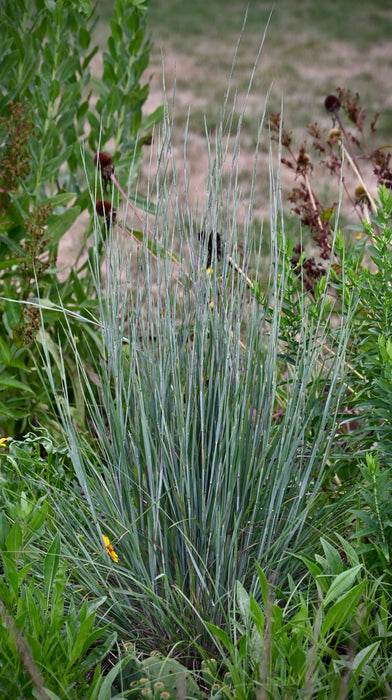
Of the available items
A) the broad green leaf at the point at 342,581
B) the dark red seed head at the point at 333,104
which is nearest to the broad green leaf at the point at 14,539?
the broad green leaf at the point at 342,581

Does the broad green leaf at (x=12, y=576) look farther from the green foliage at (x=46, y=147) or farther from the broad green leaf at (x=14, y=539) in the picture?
the green foliage at (x=46, y=147)

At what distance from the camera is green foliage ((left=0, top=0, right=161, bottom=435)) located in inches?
95.7

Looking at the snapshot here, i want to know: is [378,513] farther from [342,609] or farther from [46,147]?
[46,147]

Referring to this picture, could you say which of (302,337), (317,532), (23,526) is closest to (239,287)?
(302,337)

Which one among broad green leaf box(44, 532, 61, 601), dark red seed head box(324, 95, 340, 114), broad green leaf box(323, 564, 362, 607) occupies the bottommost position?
broad green leaf box(44, 532, 61, 601)

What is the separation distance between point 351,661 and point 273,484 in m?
0.40

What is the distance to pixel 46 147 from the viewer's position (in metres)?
2.59

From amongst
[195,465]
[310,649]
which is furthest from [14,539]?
[310,649]

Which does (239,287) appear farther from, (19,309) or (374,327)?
(19,309)

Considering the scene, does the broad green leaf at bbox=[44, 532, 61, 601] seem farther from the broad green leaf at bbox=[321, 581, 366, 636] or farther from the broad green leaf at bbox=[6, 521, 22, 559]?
the broad green leaf at bbox=[321, 581, 366, 636]

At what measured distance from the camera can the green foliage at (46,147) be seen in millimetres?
2430

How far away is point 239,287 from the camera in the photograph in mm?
1684

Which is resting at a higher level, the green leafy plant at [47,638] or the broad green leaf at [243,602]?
the broad green leaf at [243,602]

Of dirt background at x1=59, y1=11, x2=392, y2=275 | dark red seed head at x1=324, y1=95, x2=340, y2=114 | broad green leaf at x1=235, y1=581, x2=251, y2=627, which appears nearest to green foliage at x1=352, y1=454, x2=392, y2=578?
broad green leaf at x1=235, y1=581, x2=251, y2=627
